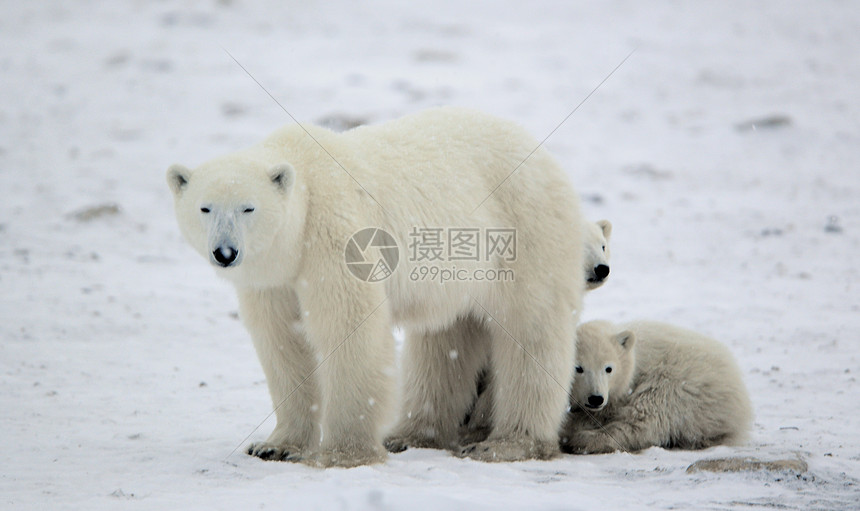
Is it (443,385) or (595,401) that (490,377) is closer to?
(443,385)

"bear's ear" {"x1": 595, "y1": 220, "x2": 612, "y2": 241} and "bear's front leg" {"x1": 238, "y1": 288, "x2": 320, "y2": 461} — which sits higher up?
"bear's ear" {"x1": 595, "y1": 220, "x2": 612, "y2": 241}

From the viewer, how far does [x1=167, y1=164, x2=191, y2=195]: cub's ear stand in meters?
4.06

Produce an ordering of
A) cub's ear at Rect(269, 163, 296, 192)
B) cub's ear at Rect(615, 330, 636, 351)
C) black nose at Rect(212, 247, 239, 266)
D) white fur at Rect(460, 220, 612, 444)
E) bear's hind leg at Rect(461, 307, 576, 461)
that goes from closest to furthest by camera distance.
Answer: black nose at Rect(212, 247, 239, 266)
cub's ear at Rect(269, 163, 296, 192)
bear's hind leg at Rect(461, 307, 576, 461)
cub's ear at Rect(615, 330, 636, 351)
white fur at Rect(460, 220, 612, 444)

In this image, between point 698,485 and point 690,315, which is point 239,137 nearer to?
point 690,315

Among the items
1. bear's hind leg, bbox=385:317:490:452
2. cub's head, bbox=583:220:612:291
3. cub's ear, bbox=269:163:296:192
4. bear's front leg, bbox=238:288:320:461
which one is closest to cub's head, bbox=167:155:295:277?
cub's ear, bbox=269:163:296:192

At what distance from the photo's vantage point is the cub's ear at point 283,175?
13.1 ft

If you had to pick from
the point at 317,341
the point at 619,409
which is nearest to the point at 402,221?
the point at 317,341

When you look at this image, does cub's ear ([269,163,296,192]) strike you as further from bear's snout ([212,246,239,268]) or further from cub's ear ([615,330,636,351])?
cub's ear ([615,330,636,351])

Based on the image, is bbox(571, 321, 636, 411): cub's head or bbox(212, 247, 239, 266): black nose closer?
bbox(212, 247, 239, 266): black nose

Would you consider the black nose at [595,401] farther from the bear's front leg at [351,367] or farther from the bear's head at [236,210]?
the bear's head at [236,210]

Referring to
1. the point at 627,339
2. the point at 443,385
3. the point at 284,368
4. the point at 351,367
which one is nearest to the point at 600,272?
the point at 627,339

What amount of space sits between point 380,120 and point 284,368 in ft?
26.9

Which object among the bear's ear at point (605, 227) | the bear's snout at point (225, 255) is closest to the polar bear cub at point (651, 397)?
the bear's ear at point (605, 227)

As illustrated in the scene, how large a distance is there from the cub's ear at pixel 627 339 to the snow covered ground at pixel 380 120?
0.65 metres
